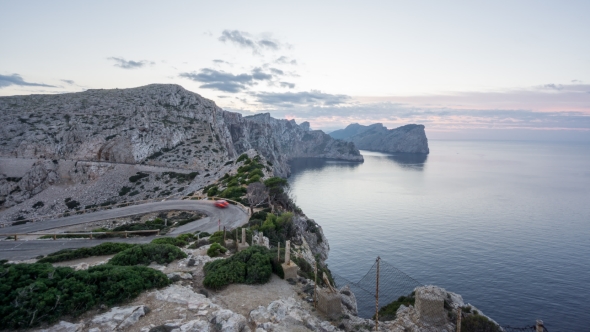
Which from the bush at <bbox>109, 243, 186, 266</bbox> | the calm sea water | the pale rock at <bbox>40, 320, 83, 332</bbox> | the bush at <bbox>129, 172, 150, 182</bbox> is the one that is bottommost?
the calm sea water

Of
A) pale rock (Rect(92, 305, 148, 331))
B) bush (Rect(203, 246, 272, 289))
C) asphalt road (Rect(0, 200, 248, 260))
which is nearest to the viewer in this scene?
pale rock (Rect(92, 305, 148, 331))

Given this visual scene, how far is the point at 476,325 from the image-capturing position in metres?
19.2

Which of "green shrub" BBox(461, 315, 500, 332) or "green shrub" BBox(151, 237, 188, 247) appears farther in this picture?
"green shrub" BBox(151, 237, 188, 247)

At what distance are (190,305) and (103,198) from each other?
66.2m

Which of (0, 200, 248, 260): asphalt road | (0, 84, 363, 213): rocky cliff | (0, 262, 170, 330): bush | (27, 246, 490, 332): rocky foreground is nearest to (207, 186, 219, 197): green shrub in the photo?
(0, 200, 248, 260): asphalt road

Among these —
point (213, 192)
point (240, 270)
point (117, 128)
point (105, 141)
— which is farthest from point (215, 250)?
point (117, 128)

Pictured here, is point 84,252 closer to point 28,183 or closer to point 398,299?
point 398,299

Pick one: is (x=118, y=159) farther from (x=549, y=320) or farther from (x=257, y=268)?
(x=549, y=320)

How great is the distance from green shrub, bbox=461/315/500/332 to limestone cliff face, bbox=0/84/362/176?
7006cm

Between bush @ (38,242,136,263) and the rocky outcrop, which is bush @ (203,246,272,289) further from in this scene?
the rocky outcrop

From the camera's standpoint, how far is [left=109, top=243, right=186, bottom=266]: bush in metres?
17.8

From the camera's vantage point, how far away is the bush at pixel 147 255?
17750 mm

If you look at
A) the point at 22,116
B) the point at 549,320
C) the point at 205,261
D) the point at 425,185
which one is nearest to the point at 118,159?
the point at 22,116

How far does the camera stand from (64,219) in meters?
39.9
